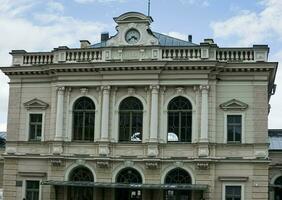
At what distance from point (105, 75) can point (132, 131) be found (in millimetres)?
3802

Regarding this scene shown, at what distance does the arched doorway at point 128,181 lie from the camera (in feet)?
113

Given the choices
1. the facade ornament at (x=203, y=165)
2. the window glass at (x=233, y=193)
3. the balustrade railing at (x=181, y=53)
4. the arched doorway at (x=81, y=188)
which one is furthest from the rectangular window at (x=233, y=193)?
the arched doorway at (x=81, y=188)

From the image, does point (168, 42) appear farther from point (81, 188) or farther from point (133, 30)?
point (81, 188)

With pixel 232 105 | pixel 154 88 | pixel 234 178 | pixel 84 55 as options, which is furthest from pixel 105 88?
pixel 234 178

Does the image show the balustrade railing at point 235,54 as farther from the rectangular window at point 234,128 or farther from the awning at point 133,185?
the awning at point 133,185

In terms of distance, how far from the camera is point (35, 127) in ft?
120

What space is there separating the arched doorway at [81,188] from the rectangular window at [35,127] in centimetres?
341

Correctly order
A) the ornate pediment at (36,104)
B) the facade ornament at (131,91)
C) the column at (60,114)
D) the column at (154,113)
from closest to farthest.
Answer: the column at (154,113) < the facade ornament at (131,91) < the column at (60,114) < the ornate pediment at (36,104)

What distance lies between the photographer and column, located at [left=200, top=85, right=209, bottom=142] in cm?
3341

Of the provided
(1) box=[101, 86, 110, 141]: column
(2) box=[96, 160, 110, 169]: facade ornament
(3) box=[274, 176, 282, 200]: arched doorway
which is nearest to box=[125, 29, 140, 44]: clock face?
(1) box=[101, 86, 110, 141]: column

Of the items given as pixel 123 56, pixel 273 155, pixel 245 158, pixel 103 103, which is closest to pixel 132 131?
pixel 103 103

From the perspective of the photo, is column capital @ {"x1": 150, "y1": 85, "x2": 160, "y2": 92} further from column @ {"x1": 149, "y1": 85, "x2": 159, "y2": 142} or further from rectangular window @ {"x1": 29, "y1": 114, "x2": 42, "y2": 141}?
rectangular window @ {"x1": 29, "y1": 114, "x2": 42, "y2": 141}

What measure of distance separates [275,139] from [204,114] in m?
12.3

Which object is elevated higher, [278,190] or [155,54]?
[155,54]
